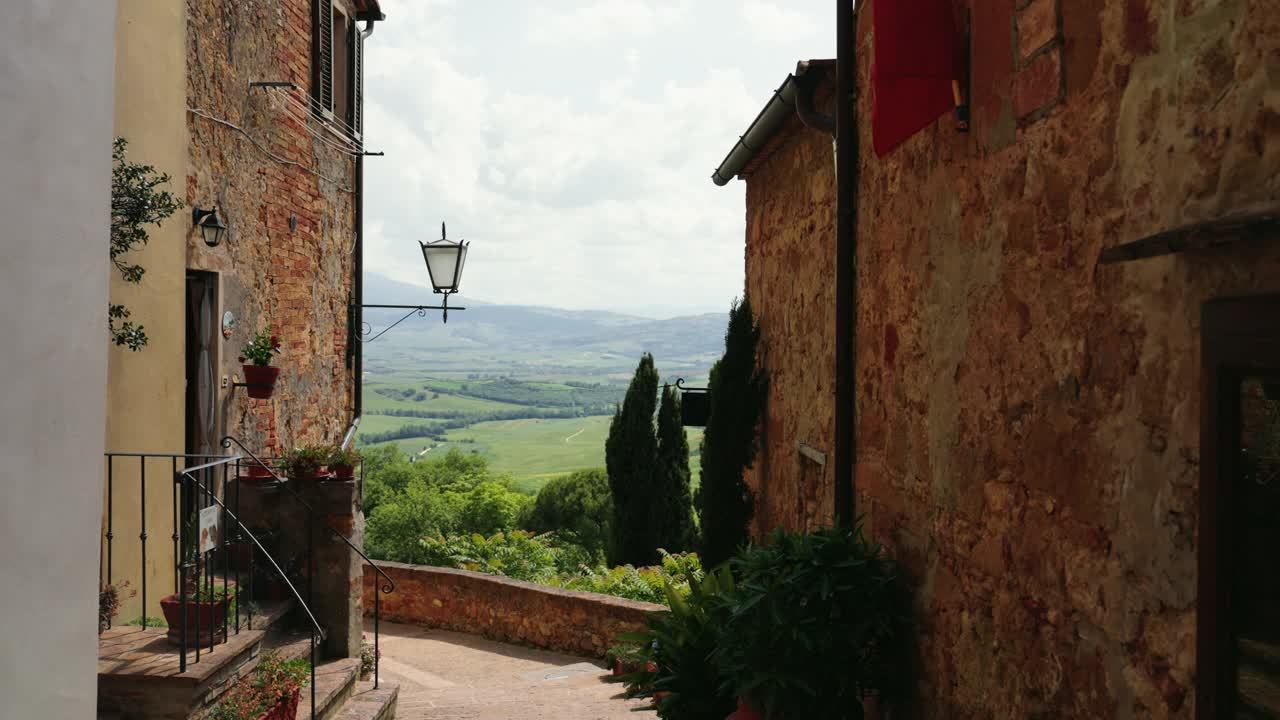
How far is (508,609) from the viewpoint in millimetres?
9977

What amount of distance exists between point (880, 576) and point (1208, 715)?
1796 millimetres

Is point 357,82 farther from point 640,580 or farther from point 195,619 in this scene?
point 195,619

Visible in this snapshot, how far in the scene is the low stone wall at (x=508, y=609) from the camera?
9305 millimetres

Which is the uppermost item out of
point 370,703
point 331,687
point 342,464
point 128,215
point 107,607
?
point 128,215

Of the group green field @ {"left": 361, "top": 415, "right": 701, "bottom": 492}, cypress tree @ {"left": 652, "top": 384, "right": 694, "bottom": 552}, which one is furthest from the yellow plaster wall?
green field @ {"left": 361, "top": 415, "right": 701, "bottom": 492}

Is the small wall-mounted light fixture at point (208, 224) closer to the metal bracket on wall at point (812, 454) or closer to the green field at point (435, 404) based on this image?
the metal bracket on wall at point (812, 454)

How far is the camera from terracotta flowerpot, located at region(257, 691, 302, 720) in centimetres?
486

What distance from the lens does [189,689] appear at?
4.47 meters

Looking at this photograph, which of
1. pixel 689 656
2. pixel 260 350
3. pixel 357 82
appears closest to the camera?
pixel 689 656

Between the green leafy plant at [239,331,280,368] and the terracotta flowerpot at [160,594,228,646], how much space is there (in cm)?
301

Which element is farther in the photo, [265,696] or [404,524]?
[404,524]

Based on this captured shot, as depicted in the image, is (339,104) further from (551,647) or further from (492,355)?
(492,355)

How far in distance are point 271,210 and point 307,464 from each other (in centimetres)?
293

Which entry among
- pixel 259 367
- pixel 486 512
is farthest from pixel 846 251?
pixel 486 512
